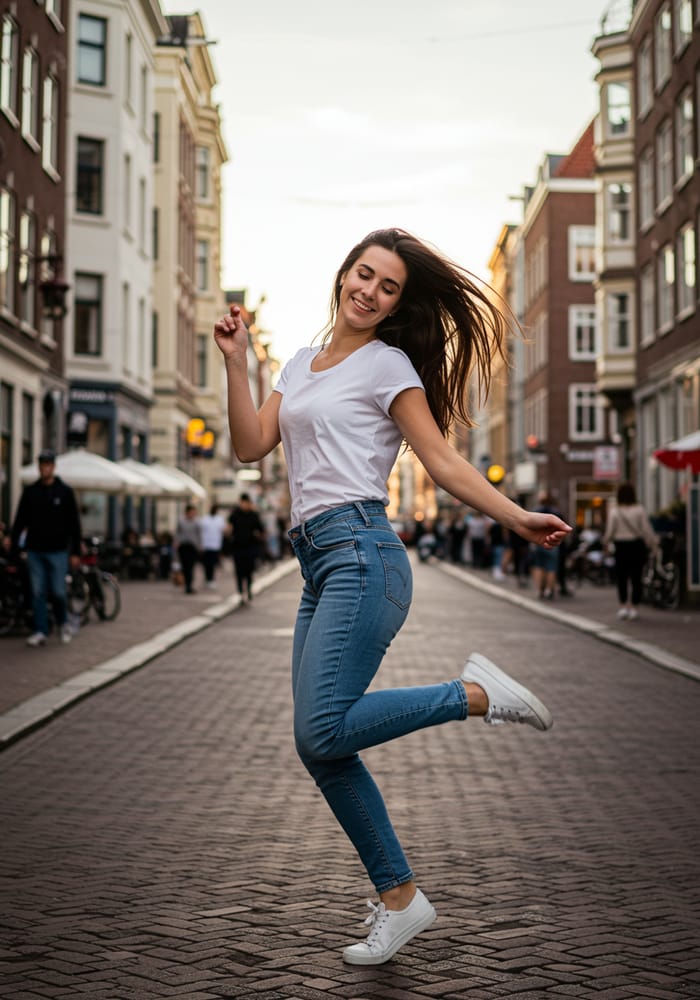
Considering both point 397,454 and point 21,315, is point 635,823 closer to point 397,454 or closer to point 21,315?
point 397,454

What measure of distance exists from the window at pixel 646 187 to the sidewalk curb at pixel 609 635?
466 inches

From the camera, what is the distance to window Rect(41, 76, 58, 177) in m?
31.9

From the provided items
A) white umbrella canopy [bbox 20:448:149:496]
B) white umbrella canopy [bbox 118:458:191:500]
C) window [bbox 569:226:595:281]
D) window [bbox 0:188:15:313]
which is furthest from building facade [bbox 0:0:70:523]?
window [bbox 569:226:595:281]

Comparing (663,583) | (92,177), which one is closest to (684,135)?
(663,583)

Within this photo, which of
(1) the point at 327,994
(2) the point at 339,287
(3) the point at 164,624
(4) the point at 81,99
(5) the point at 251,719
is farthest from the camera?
(4) the point at 81,99

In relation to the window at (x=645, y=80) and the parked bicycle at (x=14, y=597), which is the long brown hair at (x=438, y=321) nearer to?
the parked bicycle at (x=14, y=597)

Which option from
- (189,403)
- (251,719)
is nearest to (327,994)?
(251,719)

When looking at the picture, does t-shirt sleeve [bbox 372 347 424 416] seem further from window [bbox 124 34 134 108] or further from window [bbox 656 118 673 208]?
window [bbox 124 34 134 108]

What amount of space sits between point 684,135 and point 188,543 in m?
14.2

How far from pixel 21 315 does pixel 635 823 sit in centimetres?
2491

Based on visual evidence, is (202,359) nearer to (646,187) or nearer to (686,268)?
(646,187)

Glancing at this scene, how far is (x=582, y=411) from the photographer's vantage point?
6100 cm

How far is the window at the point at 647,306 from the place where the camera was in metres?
36.8

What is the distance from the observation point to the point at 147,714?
10227 mm
